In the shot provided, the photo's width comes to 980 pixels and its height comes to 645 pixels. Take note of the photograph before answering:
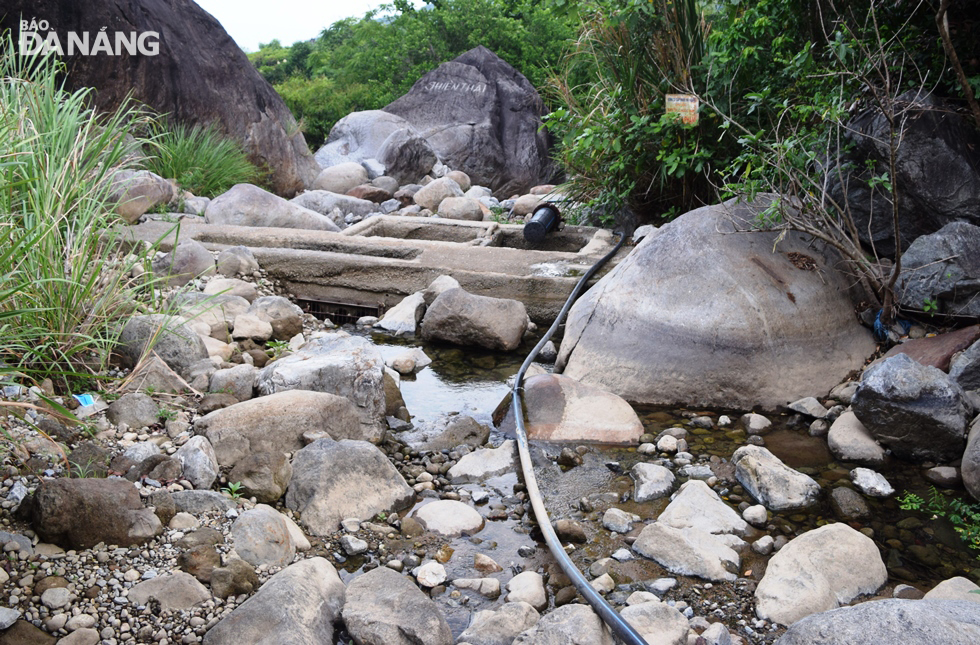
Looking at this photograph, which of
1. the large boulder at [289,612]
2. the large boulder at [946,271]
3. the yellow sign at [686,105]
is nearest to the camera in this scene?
the large boulder at [289,612]

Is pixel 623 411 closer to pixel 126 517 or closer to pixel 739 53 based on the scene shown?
pixel 126 517

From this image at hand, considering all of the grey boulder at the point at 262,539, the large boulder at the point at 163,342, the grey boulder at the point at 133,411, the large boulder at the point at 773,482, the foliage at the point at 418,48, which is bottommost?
the large boulder at the point at 773,482

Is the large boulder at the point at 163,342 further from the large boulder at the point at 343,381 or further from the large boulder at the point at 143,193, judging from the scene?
the large boulder at the point at 143,193

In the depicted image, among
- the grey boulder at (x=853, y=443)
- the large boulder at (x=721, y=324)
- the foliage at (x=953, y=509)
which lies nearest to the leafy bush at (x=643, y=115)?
the large boulder at (x=721, y=324)

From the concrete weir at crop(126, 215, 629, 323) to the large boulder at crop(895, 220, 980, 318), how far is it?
2019mm

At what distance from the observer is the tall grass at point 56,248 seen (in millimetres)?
2821

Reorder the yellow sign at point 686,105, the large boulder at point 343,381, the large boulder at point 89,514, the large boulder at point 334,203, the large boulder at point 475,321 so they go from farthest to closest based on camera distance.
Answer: the large boulder at point 334,203, the yellow sign at point 686,105, the large boulder at point 475,321, the large boulder at point 343,381, the large boulder at point 89,514

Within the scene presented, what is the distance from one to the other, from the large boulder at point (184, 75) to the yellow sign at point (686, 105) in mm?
5130

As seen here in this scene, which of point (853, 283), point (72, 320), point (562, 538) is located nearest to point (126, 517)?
point (72, 320)

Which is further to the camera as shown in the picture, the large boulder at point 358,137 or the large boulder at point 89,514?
the large boulder at point 358,137

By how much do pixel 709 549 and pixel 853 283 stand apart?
2.28 m

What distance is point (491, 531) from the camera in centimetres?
280

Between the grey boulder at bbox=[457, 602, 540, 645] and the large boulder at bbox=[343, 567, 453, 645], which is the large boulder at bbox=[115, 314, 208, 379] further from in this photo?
the grey boulder at bbox=[457, 602, 540, 645]

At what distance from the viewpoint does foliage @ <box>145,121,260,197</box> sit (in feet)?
26.1
